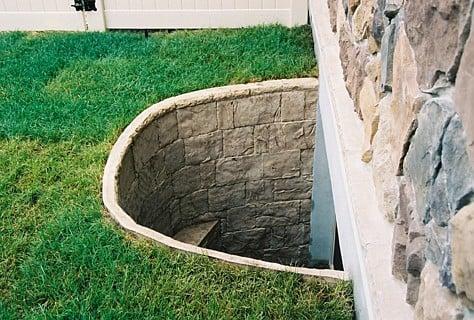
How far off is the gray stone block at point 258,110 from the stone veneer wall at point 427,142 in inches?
76.2

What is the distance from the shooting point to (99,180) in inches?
135

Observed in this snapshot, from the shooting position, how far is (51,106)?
4.24 metres

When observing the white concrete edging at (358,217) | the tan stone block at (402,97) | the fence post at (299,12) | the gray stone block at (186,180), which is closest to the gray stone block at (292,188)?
the gray stone block at (186,180)

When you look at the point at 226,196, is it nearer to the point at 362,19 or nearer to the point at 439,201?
the point at 362,19

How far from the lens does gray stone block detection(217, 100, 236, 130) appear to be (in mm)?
4289

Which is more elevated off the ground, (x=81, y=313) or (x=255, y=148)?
(x=81, y=313)

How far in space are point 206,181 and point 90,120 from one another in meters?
0.97

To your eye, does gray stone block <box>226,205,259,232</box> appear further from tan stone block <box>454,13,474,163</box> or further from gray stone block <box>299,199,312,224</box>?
tan stone block <box>454,13,474,163</box>

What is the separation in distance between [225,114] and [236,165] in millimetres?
419

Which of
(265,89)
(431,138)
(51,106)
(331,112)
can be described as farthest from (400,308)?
(51,106)

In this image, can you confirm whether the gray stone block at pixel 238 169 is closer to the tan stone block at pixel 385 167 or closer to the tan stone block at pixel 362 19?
the tan stone block at pixel 362 19

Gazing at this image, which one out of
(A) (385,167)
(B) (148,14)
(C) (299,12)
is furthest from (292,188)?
(A) (385,167)

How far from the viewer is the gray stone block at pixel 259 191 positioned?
15.3 feet

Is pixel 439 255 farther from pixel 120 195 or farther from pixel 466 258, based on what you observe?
pixel 120 195
